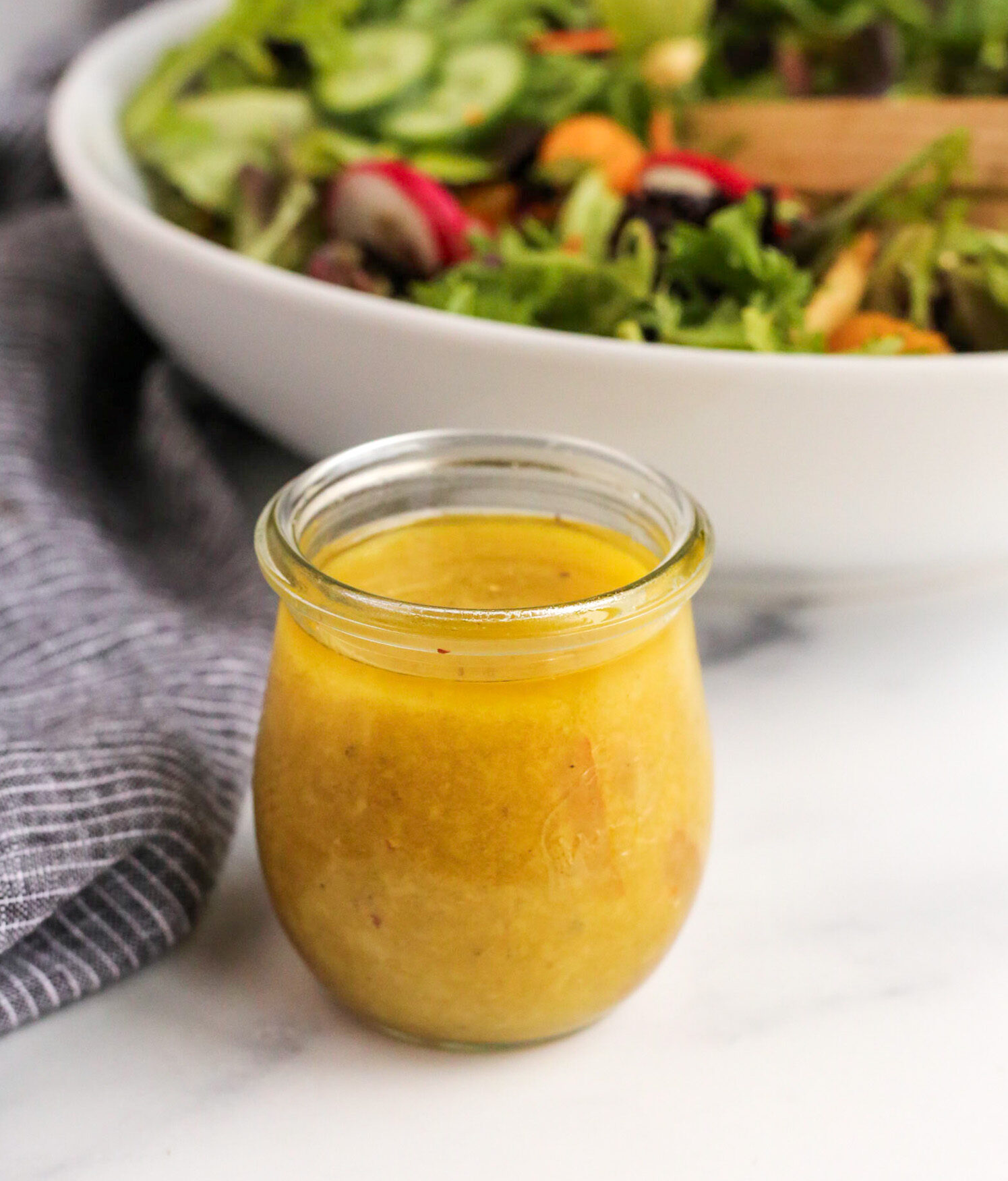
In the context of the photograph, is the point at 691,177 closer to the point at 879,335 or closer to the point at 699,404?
the point at 879,335

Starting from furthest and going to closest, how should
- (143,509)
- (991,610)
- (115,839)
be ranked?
(143,509)
(991,610)
(115,839)

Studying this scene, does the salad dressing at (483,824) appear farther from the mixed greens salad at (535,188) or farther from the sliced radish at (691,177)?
the sliced radish at (691,177)

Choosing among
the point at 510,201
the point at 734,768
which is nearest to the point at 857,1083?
the point at 734,768

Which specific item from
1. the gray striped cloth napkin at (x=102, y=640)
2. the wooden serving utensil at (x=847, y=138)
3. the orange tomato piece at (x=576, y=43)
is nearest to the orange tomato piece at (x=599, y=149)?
the wooden serving utensil at (x=847, y=138)

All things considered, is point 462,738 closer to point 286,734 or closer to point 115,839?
point 286,734

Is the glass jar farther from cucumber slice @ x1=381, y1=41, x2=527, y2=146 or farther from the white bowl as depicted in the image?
cucumber slice @ x1=381, y1=41, x2=527, y2=146

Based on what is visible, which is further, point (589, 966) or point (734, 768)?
point (734, 768)

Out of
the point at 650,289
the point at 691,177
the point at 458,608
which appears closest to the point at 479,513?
the point at 458,608

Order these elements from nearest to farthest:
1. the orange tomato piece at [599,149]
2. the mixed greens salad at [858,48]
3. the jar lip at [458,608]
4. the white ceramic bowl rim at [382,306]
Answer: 1. the jar lip at [458,608]
2. the white ceramic bowl rim at [382,306]
3. the orange tomato piece at [599,149]
4. the mixed greens salad at [858,48]
